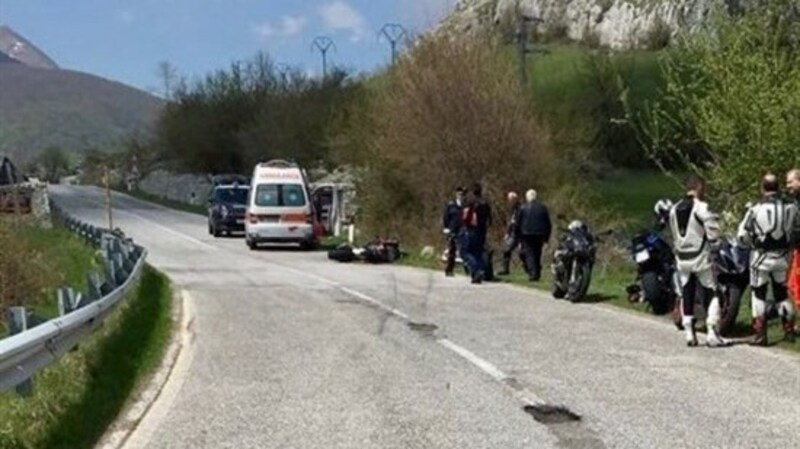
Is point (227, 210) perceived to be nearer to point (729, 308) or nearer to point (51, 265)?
point (51, 265)

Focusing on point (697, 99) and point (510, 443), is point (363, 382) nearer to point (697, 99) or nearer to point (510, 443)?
point (510, 443)

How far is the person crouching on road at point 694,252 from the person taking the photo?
12.9m

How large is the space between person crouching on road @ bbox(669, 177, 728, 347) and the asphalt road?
1.39 feet

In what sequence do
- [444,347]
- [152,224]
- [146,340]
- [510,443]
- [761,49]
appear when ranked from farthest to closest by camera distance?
[152,224]
[761,49]
[146,340]
[444,347]
[510,443]

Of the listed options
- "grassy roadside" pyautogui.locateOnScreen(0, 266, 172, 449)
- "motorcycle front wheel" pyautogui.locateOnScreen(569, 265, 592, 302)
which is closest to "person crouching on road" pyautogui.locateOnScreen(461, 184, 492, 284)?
"motorcycle front wheel" pyautogui.locateOnScreen(569, 265, 592, 302)

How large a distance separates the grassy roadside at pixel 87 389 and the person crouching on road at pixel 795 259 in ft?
20.3

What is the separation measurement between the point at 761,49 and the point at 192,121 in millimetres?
62732

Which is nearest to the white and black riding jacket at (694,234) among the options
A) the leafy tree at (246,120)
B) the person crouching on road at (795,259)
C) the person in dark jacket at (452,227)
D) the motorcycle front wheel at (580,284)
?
the person crouching on road at (795,259)

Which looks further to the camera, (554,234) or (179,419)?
(554,234)

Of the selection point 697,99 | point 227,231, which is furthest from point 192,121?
point 697,99

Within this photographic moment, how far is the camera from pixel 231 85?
76.9 meters

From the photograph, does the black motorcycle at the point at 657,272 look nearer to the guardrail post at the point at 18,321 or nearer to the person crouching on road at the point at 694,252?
the person crouching on road at the point at 694,252

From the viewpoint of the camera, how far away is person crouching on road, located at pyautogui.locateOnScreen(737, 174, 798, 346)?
40.5ft

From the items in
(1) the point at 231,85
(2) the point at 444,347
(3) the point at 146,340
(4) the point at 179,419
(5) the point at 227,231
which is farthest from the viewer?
(1) the point at 231,85
